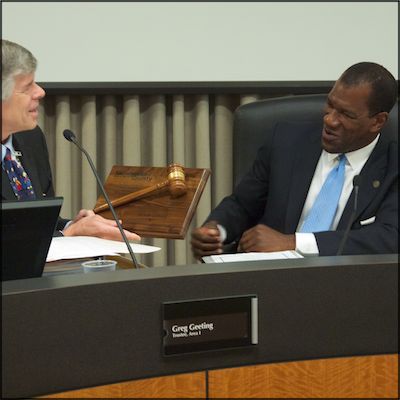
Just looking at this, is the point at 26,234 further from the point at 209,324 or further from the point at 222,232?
the point at 222,232

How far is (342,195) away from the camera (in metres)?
2.60

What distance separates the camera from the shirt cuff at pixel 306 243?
2.33m

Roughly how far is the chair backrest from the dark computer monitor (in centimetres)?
144

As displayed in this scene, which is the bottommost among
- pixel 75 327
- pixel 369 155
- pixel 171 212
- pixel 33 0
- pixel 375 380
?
pixel 375 380

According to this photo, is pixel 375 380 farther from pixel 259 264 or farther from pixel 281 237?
pixel 281 237

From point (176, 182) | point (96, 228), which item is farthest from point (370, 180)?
point (96, 228)

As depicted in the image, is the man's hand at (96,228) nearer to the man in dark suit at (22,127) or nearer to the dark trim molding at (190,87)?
the man in dark suit at (22,127)

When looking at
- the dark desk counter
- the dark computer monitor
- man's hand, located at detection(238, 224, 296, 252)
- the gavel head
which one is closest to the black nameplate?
the dark desk counter

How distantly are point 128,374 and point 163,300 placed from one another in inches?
4.7

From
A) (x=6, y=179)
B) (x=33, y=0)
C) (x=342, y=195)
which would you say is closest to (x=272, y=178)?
(x=342, y=195)

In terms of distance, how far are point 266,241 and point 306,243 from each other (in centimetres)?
12

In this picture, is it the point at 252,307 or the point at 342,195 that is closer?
the point at 252,307

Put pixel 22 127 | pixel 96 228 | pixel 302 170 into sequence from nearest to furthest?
pixel 96 228
pixel 22 127
pixel 302 170

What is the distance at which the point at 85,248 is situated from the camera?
5.72 ft
